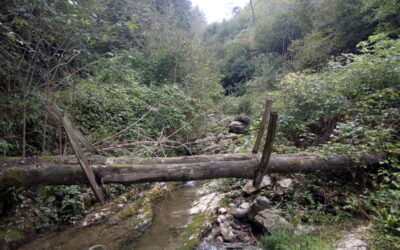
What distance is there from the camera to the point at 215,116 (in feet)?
40.8

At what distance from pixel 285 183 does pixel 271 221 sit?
96 cm

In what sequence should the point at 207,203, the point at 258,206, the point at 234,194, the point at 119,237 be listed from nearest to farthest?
the point at 258,206 → the point at 119,237 → the point at 234,194 → the point at 207,203

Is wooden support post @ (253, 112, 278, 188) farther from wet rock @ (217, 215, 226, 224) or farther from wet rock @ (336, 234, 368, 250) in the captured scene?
wet rock @ (336, 234, 368, 250)

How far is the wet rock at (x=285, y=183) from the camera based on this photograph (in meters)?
Result: 3.80

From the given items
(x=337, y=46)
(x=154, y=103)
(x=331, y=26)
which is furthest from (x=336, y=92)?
(x=331, y=26)

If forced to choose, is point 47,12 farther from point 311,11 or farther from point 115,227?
point 311,11

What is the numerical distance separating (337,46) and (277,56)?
18.7 feet

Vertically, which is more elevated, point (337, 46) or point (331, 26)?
point (331, 26)

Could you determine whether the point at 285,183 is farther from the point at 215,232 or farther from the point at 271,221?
the point at 215,232

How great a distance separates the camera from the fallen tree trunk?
2.58 m

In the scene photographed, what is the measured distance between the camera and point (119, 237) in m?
3.60

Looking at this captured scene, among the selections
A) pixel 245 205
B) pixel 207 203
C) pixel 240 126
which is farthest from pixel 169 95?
pixel 245 205

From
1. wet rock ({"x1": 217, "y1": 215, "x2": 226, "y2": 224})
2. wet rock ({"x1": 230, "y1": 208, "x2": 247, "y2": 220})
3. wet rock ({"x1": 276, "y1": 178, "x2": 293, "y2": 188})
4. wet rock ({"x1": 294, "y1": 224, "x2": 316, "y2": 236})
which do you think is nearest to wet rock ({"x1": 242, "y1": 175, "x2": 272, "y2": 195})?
wet rock ({"x1": 276, "y1": 178, "x2": 293, "y2": 188})

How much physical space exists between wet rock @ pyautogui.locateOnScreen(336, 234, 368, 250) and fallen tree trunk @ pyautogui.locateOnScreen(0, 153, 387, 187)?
1041 millimetres
